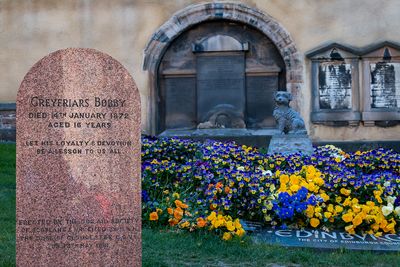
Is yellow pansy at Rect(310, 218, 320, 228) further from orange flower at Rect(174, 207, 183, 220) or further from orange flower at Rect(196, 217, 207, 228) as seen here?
orange flower at Rect(174, 207, 183, 220)

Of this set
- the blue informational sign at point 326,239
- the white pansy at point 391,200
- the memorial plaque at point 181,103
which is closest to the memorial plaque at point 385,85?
the memorial plaque at point 181,103

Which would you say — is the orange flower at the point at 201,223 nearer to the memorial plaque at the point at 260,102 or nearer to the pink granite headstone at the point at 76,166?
the pink granite headstone at the point at 76,166

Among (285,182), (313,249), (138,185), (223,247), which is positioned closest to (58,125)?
(138,185)

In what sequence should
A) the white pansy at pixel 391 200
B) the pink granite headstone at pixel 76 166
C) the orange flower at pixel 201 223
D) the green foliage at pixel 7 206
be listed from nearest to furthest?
the pink granite headstone at pixel 76 166 < the green foliage at pixel 7 206 < the orange flower at pixel 201 223 < the white pansy at pixel 391 200

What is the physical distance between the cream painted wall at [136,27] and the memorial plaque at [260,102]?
40.5 inches

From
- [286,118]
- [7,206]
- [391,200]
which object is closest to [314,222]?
[391,200]

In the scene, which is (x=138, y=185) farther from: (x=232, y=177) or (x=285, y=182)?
(x=285, y=182)

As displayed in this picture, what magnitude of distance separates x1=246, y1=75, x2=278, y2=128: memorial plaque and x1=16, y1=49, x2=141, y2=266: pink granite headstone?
949 cm

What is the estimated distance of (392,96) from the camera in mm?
11672

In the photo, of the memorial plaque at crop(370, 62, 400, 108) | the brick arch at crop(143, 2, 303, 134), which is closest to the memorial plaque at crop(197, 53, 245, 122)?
the brick arch at crop(143, 2, 303, 134)

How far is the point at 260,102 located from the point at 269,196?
7.17 metres

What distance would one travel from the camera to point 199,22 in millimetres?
12484

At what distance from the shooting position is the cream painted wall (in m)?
11.8

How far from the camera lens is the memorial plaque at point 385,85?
38.3 ft
